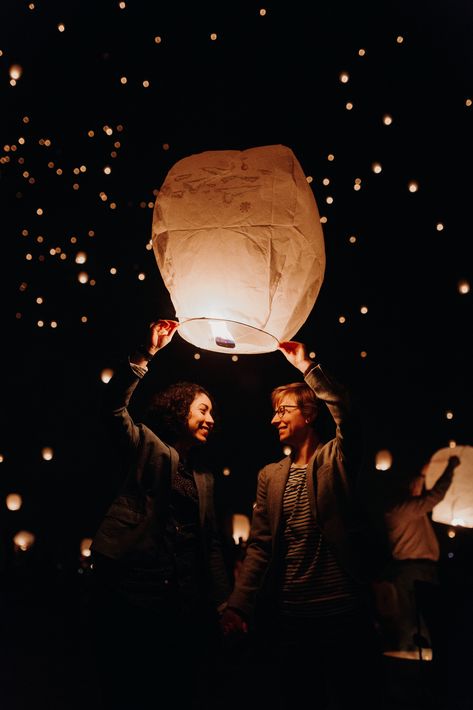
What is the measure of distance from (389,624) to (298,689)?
5.75 ft

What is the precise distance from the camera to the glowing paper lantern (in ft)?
4.71

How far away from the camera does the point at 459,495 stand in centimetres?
304

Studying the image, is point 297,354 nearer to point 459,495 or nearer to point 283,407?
point 283,407

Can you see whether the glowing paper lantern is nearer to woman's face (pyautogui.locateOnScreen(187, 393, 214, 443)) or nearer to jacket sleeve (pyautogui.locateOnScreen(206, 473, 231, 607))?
woman's face (pyautogui.locateOnScreen(187, 393, 214, 443))

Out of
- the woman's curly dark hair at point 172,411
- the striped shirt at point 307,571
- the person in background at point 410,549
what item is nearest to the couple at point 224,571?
the striped shirt at point 307,571

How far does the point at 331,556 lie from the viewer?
1715 mm

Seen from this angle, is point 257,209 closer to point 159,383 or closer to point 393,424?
point 159,383

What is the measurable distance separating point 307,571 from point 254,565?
0.26 m

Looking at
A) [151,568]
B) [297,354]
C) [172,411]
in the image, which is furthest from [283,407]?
[151,568]

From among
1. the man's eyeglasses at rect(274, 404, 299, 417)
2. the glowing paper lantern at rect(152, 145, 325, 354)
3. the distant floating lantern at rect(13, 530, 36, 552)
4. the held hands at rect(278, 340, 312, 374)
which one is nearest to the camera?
the glowing paper lantern at rect(152, 145, 325, 354)

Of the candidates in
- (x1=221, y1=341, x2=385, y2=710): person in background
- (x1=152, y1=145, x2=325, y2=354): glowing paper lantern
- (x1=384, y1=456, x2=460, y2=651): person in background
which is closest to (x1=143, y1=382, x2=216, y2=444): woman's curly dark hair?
(x1=221, y1=341, x2=385, y2=710): person in background

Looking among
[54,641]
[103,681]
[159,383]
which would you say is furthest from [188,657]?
[159,383]

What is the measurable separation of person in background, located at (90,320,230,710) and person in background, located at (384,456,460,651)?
1582 millimetres

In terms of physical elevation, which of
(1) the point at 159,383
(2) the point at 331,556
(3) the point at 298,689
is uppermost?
(1) the point at 159,383
